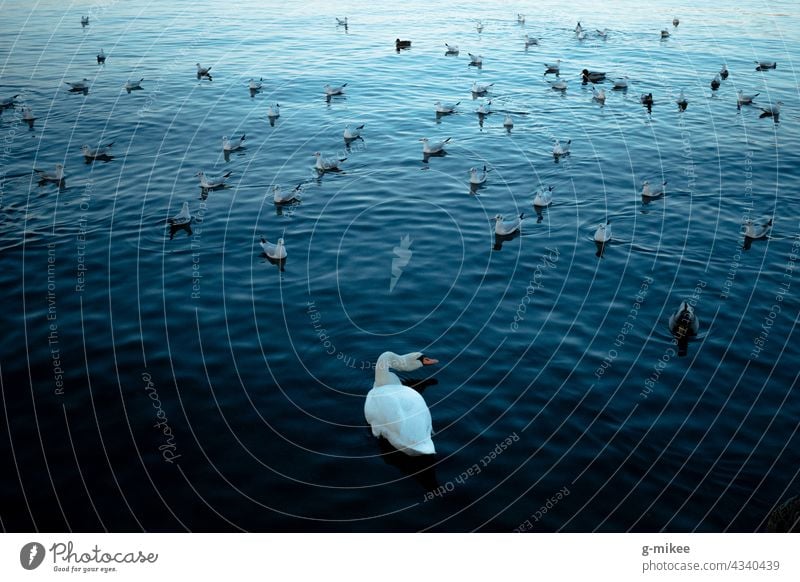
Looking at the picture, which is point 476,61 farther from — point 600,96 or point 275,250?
point 275,250

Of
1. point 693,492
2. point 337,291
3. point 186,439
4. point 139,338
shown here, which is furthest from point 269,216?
point 693,492

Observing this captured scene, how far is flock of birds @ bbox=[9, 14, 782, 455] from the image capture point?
1633cm

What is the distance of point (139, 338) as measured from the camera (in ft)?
67.5

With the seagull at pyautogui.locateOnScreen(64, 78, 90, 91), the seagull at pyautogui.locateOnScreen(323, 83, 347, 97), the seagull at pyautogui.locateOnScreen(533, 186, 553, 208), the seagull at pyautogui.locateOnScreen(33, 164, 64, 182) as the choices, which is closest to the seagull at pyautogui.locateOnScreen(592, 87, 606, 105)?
the seagull at pyautogui.locateOnScreen(323, 83, 347, 97)

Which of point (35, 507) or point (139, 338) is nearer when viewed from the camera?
point (35, 507)

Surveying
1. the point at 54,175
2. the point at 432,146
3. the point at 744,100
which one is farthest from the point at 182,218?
the point at 744,100

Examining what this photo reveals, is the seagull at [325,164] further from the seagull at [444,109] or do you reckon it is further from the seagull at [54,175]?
the seagull at [54,175]

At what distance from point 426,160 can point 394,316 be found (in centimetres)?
1548

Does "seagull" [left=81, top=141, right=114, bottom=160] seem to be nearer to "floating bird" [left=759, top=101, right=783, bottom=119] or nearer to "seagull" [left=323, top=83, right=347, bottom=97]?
"seagull" [left=323, top=83, right=347, bottom=97]

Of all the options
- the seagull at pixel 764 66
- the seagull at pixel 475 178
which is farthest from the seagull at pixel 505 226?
the seagull at pixel 764 66

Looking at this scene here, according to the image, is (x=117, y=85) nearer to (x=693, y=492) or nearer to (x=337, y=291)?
(x=337, y=291)

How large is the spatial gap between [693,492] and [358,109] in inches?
1317

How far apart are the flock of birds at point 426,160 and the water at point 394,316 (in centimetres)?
54

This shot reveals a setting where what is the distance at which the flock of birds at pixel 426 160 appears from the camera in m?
16.3
